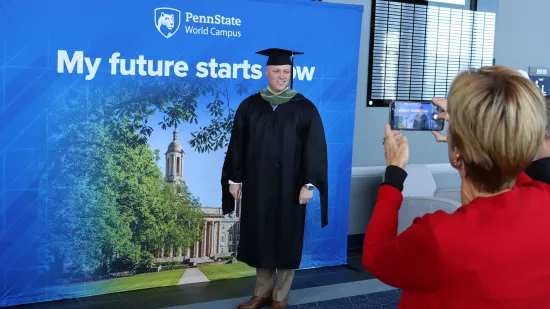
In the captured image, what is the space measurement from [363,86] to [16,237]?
3269 millimetres

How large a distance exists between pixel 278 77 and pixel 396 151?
108 inches

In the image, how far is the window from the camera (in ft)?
19.8

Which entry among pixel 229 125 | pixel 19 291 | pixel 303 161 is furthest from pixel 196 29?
pixel 19 291

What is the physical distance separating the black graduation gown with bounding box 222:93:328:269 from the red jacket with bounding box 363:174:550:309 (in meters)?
2.86

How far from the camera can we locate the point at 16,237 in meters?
4.03

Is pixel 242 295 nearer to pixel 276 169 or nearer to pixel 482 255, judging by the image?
pixel 276 169

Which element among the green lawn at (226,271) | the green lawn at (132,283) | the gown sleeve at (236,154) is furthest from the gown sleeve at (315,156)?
the green lawn at (132,283)

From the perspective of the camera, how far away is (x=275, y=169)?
164 inches

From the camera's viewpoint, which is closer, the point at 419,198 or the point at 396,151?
the point at 396,151

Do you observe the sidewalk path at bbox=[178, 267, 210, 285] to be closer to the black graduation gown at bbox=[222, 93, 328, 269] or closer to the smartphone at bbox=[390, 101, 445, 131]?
the black graduation gown at bbox=[222, 93, 328, 269]

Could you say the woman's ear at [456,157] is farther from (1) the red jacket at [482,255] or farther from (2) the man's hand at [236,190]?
(2) the man's hand at [236,190]

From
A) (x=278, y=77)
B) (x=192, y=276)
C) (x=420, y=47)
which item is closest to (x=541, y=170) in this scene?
(x=278, y=77)

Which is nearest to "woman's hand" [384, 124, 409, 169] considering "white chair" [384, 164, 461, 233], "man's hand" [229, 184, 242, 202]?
"man's hand" [229, 184, 242, 202]

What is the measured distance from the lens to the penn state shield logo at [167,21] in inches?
171
